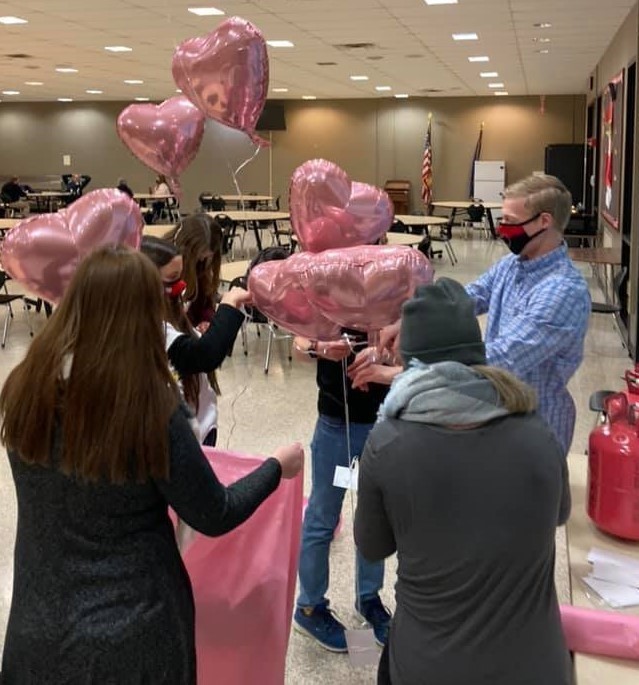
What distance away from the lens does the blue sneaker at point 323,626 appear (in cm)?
246

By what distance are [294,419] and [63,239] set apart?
310cm

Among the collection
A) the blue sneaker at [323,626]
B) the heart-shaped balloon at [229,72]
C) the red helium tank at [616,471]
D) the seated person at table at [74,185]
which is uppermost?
the seated person at table at [74,185]

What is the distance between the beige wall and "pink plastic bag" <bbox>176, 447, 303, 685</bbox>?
17911 mm

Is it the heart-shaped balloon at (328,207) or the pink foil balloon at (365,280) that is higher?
the heart-shaped balloon at (328,207)

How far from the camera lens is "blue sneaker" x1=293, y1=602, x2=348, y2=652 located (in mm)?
2461

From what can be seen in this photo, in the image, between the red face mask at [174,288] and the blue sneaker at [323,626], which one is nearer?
the red face mask at [174,288]

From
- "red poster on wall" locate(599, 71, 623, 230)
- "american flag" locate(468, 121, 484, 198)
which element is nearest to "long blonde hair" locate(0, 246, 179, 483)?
"red poster on wall" locate(599, 71, 623, 230)

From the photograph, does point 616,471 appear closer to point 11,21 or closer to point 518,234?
point 518,234

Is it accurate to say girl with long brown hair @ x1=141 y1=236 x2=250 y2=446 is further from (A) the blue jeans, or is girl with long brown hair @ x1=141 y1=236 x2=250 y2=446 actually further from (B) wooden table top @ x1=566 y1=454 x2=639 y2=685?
(B) wooden table top @ x1=566 y1=454 x2=639 y2=685

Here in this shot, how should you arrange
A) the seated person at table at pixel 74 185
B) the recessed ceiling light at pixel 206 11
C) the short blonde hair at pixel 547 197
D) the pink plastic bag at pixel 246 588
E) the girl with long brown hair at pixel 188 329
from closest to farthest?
the pink plastic bag at pixel 246 588 → the girl with long brown hair at pixel 188 329 → the short blonde hair at pixel 547 197 → the recessed ceiling light at pixel 206 11 → the seated person at table at pixel 74 185

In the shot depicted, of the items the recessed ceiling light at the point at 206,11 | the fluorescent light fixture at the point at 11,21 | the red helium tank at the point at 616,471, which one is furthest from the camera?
the fluorescent light fixture at the point at 11,21

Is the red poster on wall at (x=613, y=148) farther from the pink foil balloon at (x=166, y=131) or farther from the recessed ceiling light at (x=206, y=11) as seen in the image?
the pink foil balloon at (x=166, y=131)

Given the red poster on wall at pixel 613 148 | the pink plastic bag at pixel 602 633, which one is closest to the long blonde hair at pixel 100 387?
Result: the pink plastic bag at pixel 602 633

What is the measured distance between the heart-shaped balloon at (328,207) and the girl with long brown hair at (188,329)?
25 centimetres
